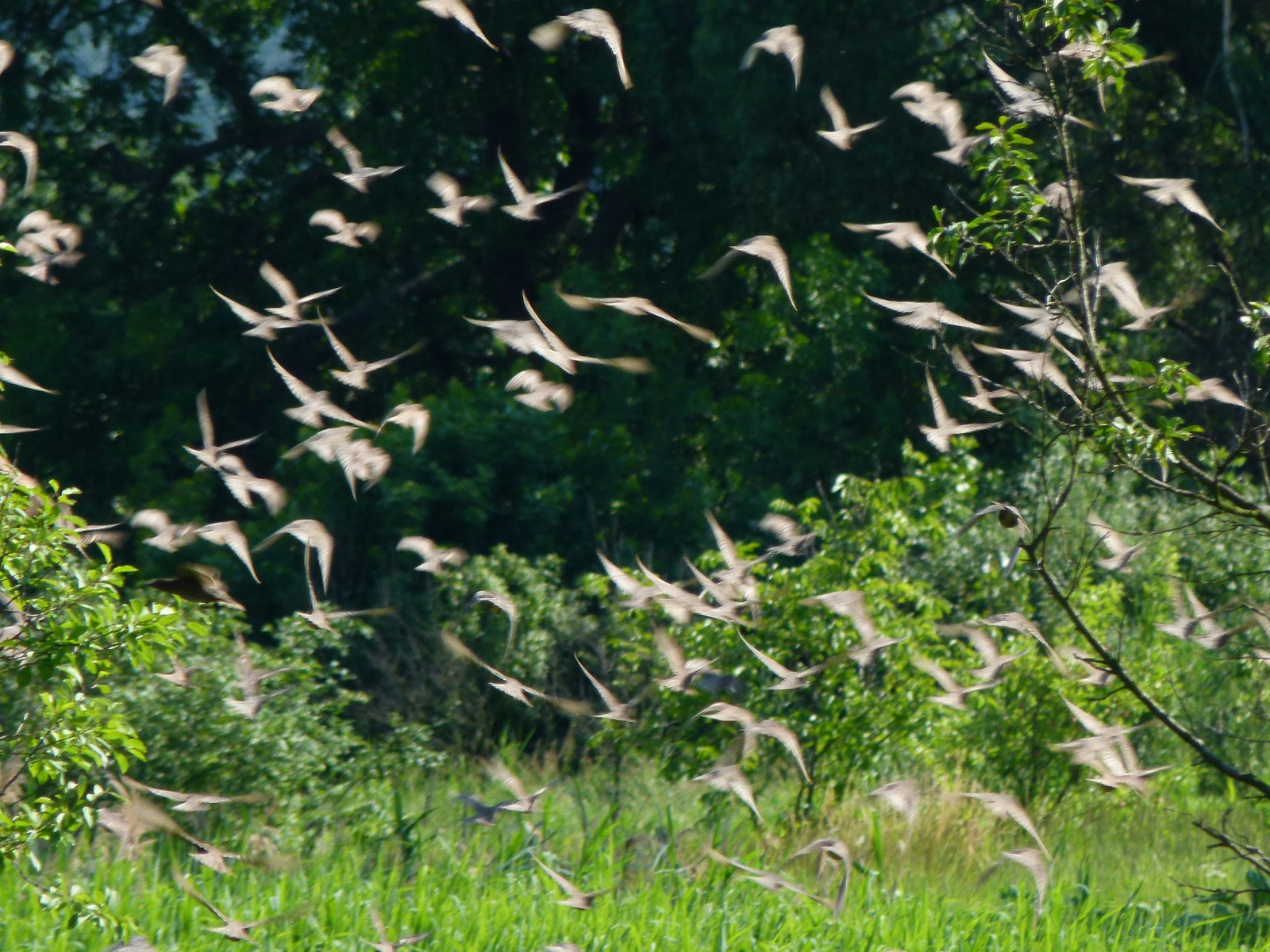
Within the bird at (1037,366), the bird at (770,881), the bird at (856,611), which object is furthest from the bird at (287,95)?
the bird at (770,881)

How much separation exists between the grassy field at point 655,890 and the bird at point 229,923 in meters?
0.05

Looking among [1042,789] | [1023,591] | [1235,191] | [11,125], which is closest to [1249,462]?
[1235,191]

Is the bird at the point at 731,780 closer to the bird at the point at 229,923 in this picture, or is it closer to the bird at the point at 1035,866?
the bird at the point at 1035,866

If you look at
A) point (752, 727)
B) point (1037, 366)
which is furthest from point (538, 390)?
point (1037, 366)

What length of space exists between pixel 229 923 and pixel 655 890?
1.46 meters

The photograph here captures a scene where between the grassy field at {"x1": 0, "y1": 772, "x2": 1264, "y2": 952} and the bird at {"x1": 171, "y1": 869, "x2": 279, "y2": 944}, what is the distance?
49 millimetres

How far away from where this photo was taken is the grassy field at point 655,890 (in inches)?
175

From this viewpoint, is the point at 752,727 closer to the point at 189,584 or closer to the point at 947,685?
the point at 947,685

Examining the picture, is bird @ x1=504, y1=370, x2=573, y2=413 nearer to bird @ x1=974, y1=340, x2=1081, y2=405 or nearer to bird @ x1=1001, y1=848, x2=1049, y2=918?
bird @ x1=974, y1=340, x2=1081, y2=405

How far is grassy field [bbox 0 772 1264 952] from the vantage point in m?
4.44

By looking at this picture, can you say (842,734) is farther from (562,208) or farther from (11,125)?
(11,125)

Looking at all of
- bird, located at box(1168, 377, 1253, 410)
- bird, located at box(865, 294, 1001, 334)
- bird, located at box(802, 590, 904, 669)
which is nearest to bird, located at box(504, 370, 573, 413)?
bird, located at box(802, 590, 904, 669)

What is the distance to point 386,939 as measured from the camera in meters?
4.34

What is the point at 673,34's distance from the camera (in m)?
12.6
